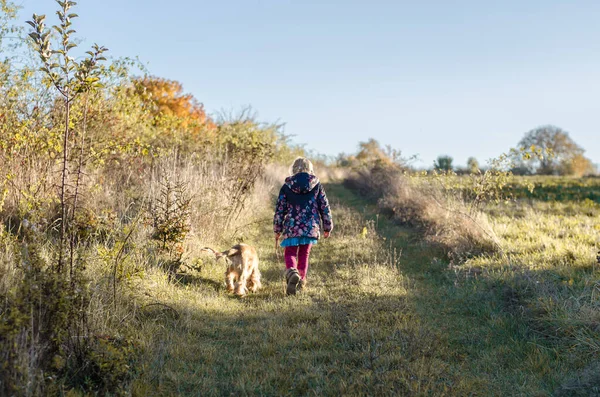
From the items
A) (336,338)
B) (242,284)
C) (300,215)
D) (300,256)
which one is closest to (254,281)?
(242,284)

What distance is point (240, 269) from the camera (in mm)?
5922

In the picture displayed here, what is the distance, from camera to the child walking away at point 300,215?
6441mm

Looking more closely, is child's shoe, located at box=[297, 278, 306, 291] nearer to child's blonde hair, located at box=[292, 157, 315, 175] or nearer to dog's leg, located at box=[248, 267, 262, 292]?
dog's leg, located at box=[248, 267, 262, 292]

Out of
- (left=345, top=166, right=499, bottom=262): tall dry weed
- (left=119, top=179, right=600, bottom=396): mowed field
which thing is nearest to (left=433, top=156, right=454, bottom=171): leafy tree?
(left=345, top=166, right=499, bottom=262): tall dry weed

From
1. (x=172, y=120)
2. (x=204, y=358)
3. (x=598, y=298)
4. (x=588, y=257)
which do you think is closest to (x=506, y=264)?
(x=588, y=257)

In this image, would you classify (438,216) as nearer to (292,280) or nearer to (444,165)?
(292,280)

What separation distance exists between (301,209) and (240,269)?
1241mm

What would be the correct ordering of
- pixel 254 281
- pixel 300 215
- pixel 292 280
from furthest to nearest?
pixel 300 215 < pixel 254 281 < pixel 292 280

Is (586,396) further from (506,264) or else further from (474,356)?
(506,264)

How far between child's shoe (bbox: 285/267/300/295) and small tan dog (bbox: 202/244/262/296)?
482 millimetres

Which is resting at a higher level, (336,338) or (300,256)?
(300,256)

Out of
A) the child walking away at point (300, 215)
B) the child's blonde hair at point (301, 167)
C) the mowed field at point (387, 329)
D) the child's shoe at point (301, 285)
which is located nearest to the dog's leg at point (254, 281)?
the mowed field at point (387, 329)

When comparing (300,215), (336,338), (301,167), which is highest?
(301,167)

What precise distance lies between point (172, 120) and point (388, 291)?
6441mm
